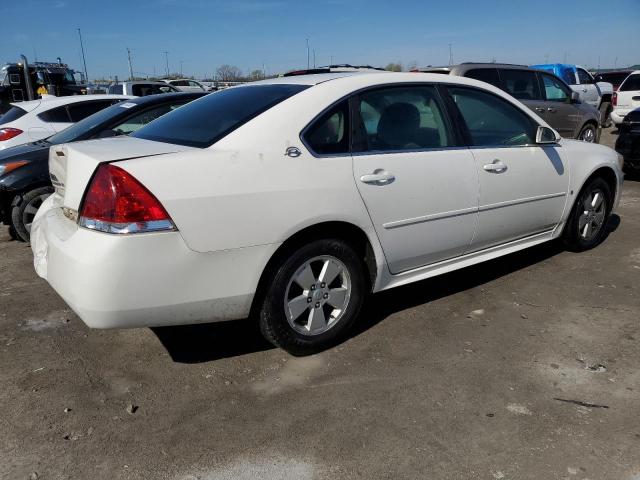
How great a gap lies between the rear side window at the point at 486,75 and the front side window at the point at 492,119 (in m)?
4.82

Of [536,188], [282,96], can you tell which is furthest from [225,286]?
[536,188]

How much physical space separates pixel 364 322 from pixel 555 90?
26.4ft

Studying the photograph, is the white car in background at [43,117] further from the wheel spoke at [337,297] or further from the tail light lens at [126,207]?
the wheel spoke at [337,297]

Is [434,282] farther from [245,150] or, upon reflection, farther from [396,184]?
[245,150]

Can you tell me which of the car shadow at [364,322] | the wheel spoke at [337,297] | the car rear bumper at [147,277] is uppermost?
the car rear bumper at [147,277]

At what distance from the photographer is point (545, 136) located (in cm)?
414

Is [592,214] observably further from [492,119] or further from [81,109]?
[81,109]

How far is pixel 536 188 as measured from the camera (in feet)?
13.6

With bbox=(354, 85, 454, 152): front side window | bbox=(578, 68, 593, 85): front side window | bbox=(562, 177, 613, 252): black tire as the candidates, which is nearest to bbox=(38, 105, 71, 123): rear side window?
bbox=(354, 85, 454, 152): front side window

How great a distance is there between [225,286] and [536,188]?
2599 millimetres

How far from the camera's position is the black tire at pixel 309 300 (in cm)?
293

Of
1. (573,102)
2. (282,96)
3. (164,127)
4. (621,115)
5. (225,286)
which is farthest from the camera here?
(621,115)

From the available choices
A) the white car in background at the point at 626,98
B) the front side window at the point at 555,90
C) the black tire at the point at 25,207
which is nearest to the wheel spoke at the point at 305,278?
the black tire at the point at 25,207

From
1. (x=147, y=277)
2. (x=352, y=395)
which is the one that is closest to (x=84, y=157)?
(x=147, y=277)
